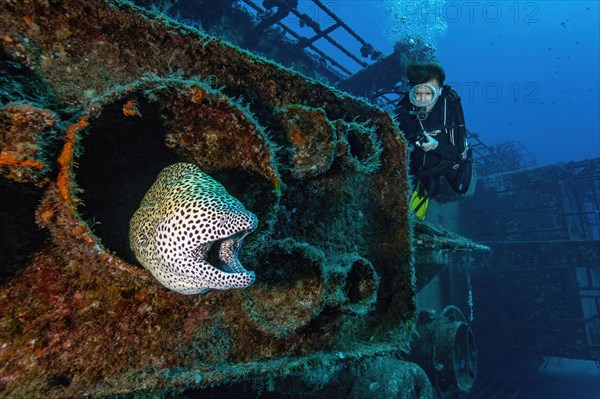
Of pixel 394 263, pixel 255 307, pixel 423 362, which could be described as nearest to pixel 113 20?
pixel 255 307

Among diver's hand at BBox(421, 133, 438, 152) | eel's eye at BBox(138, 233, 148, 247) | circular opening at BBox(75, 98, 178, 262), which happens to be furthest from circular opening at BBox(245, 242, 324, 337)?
diver's hand at BBox(421, 133, 438, 152)

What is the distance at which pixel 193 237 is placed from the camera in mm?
2160

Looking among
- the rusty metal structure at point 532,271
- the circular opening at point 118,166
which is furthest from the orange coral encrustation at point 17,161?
the rusty metal structure at point 532,271

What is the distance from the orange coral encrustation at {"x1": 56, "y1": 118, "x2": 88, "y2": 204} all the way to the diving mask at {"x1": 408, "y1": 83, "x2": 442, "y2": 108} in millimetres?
4939

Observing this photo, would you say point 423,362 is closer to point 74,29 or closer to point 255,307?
point 255,307

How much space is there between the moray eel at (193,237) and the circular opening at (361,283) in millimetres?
1174

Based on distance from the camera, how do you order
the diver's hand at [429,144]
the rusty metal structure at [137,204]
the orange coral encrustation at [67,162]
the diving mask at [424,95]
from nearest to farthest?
the orange coral encrustation at [67,162], the rusty metal structure at [137,204], the diver's hand at [429,144], the diving mask at [424,95]

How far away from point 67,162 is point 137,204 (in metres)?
0.92

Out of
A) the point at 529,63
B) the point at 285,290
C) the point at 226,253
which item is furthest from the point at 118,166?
the point at 529,63

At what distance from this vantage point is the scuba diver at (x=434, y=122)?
557 centimetres

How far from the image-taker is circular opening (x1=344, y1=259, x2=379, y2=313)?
3.10 m

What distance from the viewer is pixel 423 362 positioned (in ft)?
25.0

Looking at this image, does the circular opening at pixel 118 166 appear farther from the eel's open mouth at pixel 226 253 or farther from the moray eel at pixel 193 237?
the eel's open mouth at pixel 226 253

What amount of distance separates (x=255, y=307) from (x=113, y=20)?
245 cm
